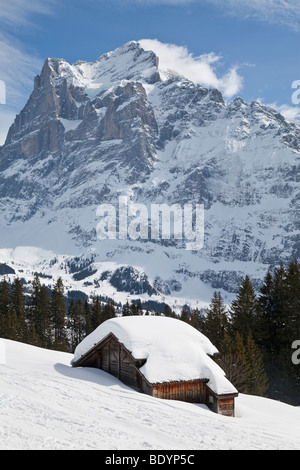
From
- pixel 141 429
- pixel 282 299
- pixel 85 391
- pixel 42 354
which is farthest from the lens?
pixel 282 299

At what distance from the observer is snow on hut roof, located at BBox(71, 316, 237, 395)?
22.0 metres

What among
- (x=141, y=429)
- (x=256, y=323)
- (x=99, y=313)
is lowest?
(x=99, y=313)

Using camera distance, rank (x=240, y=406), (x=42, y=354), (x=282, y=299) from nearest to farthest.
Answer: (x=240, y=406), (x=42, y=354), (x=282, y=299)

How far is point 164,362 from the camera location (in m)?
22.4

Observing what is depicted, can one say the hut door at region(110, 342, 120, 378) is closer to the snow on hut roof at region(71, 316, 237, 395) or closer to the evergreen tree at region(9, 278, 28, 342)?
the snow on hut roof at region(71, 316, 237, 395)

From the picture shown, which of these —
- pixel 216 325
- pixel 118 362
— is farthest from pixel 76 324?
pixel 118 362

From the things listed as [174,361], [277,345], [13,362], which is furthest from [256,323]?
[13,362]

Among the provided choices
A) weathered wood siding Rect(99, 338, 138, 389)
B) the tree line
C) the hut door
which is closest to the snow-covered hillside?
weathered wood siding Rect(99, 338, 138, 389)

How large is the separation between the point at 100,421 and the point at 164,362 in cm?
922

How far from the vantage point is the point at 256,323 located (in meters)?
42.3

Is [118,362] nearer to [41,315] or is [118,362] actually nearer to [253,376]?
[253,376]

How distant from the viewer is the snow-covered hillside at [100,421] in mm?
11406
